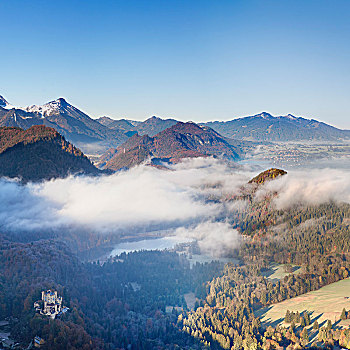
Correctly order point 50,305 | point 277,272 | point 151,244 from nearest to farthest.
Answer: point 50,305 → point 277,272 → point 151,244

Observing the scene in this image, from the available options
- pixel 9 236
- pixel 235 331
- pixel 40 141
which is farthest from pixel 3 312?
pixel 40 141

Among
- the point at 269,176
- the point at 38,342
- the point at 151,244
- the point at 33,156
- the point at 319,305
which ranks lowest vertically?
the point at 151,244

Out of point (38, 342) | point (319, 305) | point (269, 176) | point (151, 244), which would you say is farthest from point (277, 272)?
point (151, 244)

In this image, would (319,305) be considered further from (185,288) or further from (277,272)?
(185,288)

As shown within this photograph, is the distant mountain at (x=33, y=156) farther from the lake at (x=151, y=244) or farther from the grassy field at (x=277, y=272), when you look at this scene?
the grassy field at (x=277, y=272)

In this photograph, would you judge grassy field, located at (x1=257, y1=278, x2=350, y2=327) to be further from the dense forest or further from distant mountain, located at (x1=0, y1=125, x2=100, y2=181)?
distant mountain, located at (x1=0, y1=125, x2=100, y2=181)

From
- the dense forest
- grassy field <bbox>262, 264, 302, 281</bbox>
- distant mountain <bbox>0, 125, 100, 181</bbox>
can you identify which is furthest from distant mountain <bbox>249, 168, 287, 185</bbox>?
distant mountain <bbox>0, 125, 100, 181</bbox>
